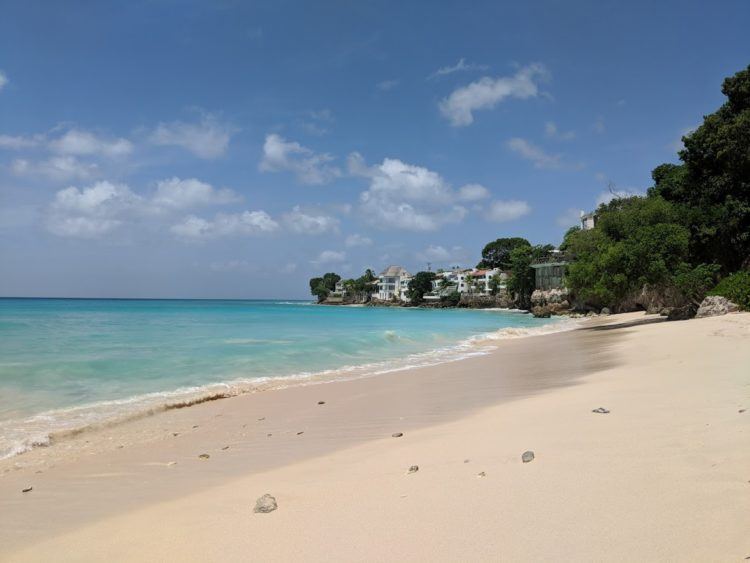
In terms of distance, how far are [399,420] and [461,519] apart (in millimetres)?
3962

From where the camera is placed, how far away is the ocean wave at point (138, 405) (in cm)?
695

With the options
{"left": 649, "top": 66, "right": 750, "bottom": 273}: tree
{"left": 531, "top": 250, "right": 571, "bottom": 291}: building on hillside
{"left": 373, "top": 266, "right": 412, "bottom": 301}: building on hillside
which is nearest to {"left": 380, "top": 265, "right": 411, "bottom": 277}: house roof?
{"left": 373, "top": 266, "right": 412, "bottom": 301}: building on hillside

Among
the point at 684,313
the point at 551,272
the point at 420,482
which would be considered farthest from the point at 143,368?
the point at 551,272

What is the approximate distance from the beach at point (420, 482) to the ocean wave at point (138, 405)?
41 centimetres

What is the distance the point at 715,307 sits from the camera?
2020cm

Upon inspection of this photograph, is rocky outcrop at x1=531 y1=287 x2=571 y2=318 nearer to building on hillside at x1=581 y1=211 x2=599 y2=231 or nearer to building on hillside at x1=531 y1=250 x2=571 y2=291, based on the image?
building on hillside at x1=531 y1=250 x2=571 y2=291

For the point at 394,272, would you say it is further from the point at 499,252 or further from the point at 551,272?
the point at 551,272

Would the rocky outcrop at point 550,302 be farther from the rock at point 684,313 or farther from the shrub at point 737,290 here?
the shrub at point 737,290

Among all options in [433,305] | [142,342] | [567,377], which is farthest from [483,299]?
[567,377]

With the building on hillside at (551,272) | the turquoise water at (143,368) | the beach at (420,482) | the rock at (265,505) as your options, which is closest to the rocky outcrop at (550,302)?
the building on hillside at (551,272)

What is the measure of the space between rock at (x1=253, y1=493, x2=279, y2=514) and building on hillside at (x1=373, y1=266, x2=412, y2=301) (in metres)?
134

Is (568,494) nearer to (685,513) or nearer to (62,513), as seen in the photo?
(685,513)

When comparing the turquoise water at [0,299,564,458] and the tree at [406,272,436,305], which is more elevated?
the tree at [406,272,436,305]

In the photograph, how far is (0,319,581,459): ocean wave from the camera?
695 centimetres
